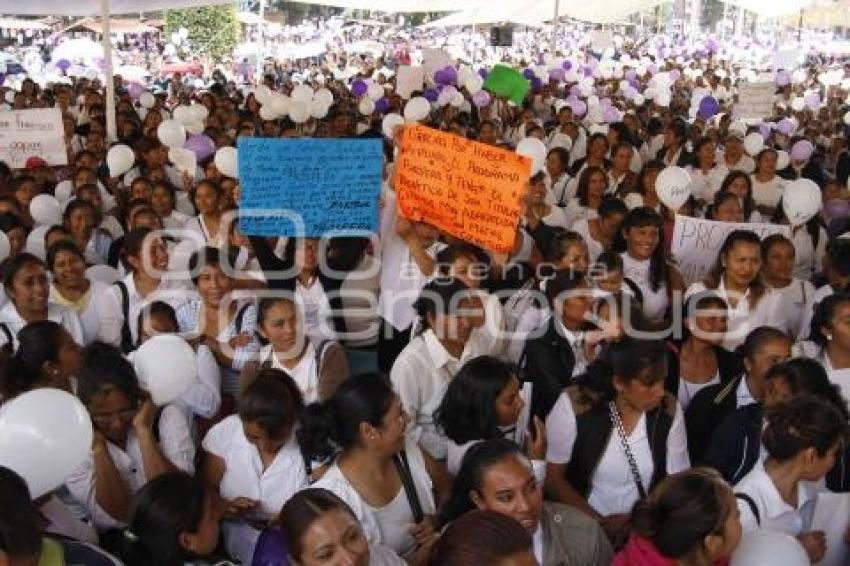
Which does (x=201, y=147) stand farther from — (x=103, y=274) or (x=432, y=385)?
(x=432, y=385)

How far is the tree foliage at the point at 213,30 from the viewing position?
84.3ft

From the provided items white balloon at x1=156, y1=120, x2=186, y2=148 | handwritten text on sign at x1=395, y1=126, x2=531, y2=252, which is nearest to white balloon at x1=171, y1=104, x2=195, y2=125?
white balloon at x1=156, y1=120, x2=186, y2=148

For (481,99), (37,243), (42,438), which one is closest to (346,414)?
(42,438)

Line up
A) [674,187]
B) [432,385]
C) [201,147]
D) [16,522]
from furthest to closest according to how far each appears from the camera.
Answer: [201,147]
[674,187]
[432,385]
[16,522]

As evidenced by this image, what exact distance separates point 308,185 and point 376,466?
200 centimetres

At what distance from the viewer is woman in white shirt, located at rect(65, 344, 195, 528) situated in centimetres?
256

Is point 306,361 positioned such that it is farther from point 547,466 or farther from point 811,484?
point 811,484

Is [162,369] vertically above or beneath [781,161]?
beneath

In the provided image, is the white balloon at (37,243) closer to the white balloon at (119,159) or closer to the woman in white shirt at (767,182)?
the white balloon at (119,159)

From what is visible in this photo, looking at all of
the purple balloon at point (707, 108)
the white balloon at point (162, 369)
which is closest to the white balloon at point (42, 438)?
the white balloon at point (162, 369)

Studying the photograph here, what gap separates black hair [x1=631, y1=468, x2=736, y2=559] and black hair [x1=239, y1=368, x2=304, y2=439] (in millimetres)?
1025

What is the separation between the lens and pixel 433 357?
10.3 feet

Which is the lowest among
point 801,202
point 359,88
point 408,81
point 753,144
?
point 801,202

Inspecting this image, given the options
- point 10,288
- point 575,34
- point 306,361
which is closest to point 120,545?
point 306,361
